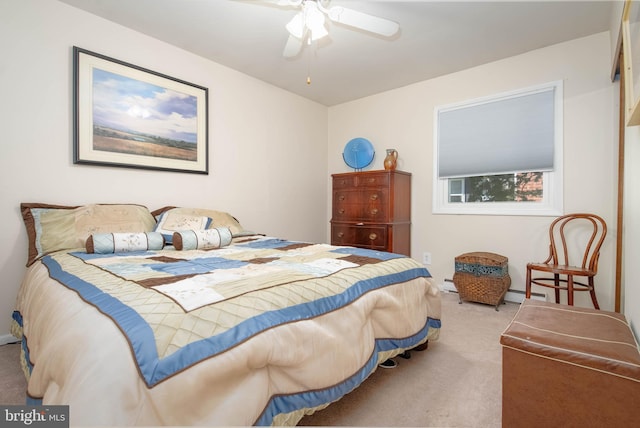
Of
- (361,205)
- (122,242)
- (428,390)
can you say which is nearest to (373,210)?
(361,205)

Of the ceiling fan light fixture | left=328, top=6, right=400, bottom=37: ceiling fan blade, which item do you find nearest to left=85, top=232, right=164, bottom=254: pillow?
the ceiling fan light fixture

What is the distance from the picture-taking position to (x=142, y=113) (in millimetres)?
2654

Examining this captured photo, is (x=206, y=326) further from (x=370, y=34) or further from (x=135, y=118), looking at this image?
(x=370, y=34)

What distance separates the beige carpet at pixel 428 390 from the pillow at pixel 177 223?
1086mm

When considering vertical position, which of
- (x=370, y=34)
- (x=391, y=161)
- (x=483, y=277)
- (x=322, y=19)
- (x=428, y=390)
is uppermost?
(x=370, y=34)

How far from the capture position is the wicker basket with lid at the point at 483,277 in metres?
2.80

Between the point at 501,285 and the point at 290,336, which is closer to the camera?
the point at 290,336

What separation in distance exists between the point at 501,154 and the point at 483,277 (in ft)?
4.07

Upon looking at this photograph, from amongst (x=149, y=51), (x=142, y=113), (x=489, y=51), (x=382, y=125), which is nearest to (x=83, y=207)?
(x=142, y=113)

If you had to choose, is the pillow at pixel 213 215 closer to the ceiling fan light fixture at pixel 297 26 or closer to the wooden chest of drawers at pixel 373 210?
the wooden chest of drawers at pixel 373 210

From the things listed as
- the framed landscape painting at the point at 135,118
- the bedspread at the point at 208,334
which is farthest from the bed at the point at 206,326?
the framed landscape painting at the point at 135,118

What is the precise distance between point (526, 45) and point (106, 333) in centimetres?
362

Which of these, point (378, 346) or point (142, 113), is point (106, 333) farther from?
point (142, 113)

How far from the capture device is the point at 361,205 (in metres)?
3.59
